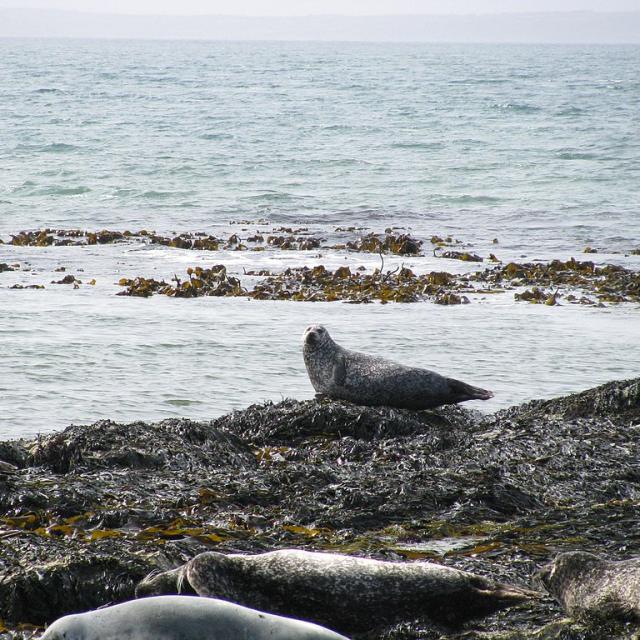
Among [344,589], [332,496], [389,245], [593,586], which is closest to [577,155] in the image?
[389,245]

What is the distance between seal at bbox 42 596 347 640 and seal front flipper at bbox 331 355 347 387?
447 centimetres

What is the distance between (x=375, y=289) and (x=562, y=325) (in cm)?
277

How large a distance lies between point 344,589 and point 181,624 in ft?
2.25

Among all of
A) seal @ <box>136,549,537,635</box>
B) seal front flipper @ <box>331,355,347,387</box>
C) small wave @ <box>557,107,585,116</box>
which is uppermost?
A: small wave @ <box>557,107,585,116</box>

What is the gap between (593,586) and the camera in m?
3.28

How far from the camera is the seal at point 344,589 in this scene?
129 inches

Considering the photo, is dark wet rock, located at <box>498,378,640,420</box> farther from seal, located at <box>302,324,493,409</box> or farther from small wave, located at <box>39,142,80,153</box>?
small wave, located at <box>39,142,80,153</box>

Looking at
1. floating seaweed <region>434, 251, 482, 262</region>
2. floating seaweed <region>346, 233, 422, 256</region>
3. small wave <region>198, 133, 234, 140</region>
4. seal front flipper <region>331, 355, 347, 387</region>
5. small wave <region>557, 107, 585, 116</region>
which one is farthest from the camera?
small wave <region>557, 107, 585, 116</region>

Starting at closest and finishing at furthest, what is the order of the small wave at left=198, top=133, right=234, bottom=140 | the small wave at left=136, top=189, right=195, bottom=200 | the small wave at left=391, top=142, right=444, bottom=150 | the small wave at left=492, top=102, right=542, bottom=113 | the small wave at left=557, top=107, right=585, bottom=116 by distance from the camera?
1. the small wave at left=136, top=189, right=195, bottom=200
2. the small wave at left=391, top=142, right=444, bottom=150
3. the small wave at left=198, top=133, right=234, bottom=140
4. the small wave at left=557, top=107, right=585, bottom=116
5. the small wave at left=492, top=102, right=542, bottom=113

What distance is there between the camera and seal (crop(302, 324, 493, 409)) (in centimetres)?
710

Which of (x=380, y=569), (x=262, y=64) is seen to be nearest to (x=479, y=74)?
(x=262, y=64)

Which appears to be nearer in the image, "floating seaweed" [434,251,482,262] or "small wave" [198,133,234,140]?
"floating seaweed" [434,251,482,262]

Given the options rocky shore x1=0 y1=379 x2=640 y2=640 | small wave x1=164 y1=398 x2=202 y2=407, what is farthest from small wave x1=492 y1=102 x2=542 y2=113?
rocky shore x1=0 y1=379 x2=640 y2=640

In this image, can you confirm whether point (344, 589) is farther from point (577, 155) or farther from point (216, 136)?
point (216, 136)
